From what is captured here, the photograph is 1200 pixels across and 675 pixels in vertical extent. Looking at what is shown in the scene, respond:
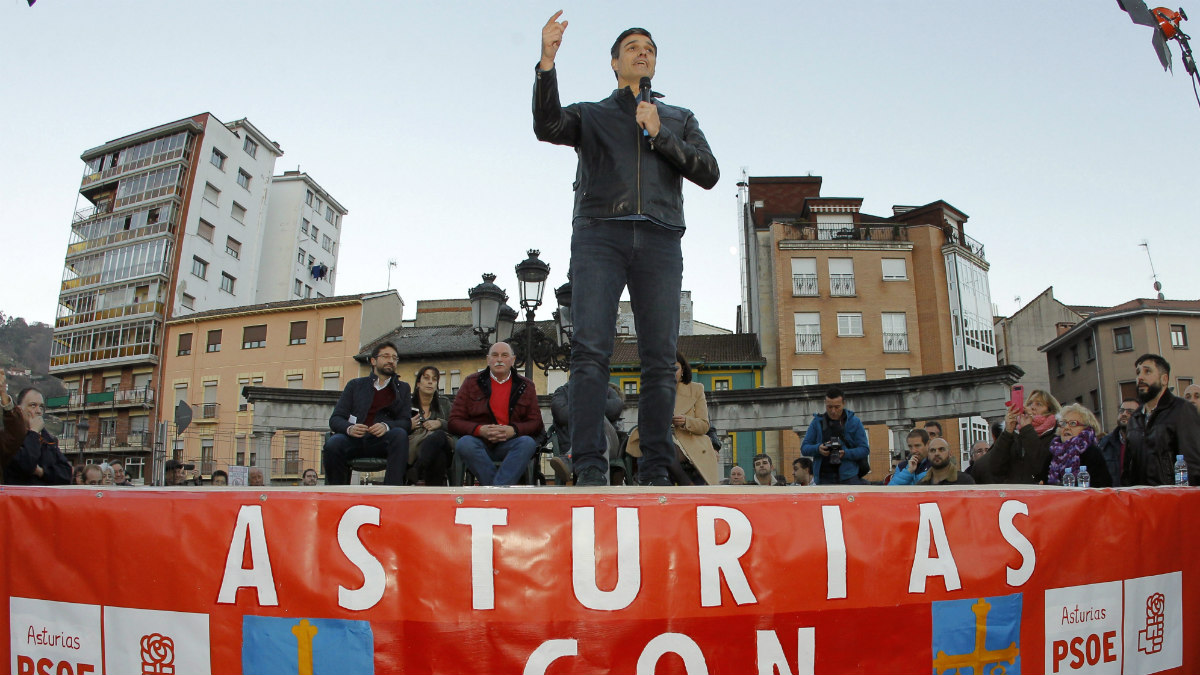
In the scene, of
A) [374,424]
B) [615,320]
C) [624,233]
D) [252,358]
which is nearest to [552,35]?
[624,233]

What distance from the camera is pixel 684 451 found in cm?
593

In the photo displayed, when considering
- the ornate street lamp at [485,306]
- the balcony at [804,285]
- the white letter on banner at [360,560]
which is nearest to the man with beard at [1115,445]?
the white letter on banner at [360,560]

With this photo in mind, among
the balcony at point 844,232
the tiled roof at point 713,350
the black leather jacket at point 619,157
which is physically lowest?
the black leather jacket at point 619,157

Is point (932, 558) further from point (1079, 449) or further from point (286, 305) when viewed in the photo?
point (286, 305)

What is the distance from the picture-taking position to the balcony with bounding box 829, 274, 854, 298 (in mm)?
41500

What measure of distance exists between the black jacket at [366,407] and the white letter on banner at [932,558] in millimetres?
4446

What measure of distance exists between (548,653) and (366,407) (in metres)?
4.29

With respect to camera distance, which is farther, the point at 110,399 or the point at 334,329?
the point at 110,399

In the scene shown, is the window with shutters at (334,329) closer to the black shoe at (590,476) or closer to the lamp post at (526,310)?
the lamp post at (526,310)

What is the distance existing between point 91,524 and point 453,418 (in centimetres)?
329

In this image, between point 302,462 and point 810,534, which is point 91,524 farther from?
point 302,462

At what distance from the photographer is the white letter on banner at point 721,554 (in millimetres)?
2385

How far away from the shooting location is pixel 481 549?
7.75ft

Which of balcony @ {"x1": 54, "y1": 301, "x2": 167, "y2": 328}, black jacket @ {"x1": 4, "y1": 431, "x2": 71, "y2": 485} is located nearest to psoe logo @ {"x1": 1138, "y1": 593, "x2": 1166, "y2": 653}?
black jacket @ {"x1": 4, "y1": 431, "x2": 71, "y2": 485}
